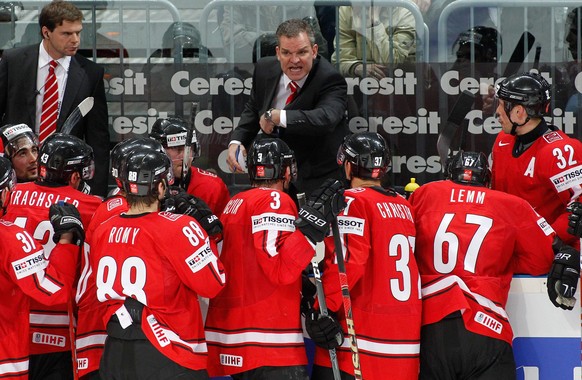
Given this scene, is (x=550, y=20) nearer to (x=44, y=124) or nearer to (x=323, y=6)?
(x=323, y=6)

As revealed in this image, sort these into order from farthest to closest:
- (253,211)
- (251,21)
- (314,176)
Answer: (251,21) → (314,176) → (253,211)

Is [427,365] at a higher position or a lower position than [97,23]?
lower

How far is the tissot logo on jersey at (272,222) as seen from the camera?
4.27 meters

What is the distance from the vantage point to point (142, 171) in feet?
13.6

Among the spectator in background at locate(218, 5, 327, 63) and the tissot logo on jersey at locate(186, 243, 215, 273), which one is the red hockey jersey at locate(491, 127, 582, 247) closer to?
the spectator in background at locate(218, 5, 327, 63)

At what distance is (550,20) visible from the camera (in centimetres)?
580

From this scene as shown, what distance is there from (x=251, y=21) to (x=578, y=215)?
7.56 ft

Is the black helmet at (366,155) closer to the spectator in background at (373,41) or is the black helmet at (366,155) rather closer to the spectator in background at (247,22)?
the spectator in background at (373,41)

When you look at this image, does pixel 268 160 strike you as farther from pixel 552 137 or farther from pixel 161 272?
pixel 552 137

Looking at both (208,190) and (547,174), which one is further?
(208,190)

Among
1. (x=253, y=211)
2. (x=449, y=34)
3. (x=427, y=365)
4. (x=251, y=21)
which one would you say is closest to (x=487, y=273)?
(x=427, y=365)

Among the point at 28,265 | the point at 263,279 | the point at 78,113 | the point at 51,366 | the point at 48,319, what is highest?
the point at 78,113

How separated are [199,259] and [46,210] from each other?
3.05 feet

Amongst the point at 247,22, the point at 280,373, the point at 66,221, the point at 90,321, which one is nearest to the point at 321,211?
the point at 280,373
